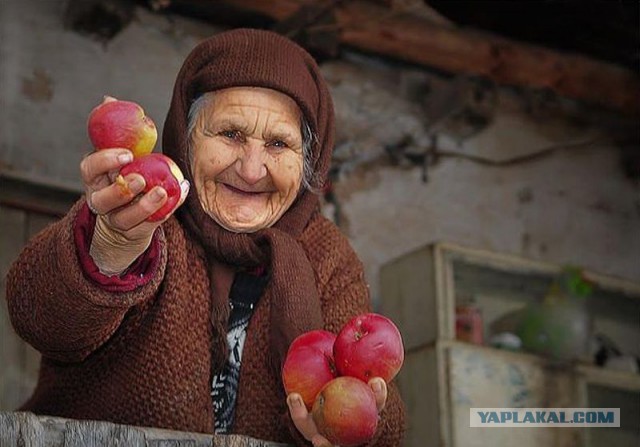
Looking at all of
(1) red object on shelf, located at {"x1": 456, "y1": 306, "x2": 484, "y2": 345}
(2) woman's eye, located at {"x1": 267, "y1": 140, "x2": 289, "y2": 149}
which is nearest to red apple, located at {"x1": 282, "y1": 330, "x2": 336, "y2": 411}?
(2) woman's eye, located at {"x1": 267, "y1": 140, "x2": 289, "y2": 149}

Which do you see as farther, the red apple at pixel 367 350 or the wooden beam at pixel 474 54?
the wooden beam at pixel 474 54

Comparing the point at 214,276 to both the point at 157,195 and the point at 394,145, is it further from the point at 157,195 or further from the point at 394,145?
the point at 394,145

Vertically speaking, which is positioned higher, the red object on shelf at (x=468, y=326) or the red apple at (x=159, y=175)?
the red apple at (x=159, y=175)

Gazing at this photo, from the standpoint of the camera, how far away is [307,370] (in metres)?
2.24

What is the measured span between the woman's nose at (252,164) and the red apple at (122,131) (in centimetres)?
40

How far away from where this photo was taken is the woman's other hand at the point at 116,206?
6.88ft

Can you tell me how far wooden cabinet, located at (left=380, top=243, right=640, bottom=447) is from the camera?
3.83 m

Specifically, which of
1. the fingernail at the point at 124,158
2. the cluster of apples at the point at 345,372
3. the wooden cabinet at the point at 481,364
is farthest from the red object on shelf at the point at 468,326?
the fingernail at the point at 124,158

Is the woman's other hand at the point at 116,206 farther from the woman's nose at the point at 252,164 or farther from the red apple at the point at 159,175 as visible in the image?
the woman's nose at the point at 252,164

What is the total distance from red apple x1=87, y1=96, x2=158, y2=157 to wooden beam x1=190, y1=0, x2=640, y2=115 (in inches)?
74.2

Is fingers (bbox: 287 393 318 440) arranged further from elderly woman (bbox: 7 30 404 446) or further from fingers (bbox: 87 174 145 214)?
fingers (bbox: 87 174 145 214)

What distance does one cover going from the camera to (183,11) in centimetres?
422

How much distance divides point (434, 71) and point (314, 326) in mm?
2199

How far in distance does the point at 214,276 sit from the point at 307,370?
39cm
